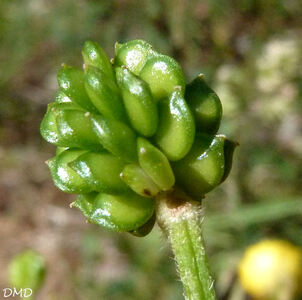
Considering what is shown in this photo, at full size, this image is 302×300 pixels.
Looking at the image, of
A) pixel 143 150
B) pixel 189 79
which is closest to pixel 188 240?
pixel 143 150

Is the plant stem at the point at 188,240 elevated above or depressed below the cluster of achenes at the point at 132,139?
below

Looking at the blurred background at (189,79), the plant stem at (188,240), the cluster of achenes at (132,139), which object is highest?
the cluster of achenes at (132,139)

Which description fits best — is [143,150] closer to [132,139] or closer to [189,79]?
[132,139]

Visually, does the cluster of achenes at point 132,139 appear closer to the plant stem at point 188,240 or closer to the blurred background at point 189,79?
the plant stem at point 188,240

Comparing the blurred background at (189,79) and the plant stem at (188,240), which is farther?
the blurred background at (189,79)

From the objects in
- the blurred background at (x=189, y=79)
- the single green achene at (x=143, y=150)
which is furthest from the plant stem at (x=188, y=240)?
the blurred background at (x=189, y=79)

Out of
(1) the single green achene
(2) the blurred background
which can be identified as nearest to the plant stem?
(1) the single green achene
